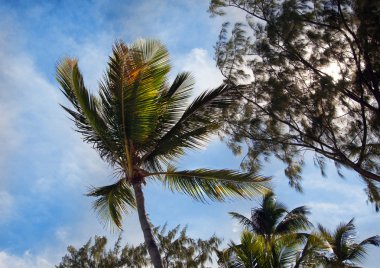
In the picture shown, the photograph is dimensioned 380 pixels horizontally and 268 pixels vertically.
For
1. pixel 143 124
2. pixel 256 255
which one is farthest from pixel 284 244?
pixel 143 124

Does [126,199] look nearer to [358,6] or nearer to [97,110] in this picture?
[97,110]

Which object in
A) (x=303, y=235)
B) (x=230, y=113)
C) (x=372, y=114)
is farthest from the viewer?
(x=303, y=235)

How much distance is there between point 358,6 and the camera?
31.0 ft

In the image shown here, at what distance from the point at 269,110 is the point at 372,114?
2375 mm

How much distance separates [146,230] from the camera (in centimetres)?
868

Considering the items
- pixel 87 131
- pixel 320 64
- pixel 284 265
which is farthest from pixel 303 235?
pixel 87 131

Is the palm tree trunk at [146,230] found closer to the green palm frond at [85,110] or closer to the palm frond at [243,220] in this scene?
the green palm frond at [85,110]

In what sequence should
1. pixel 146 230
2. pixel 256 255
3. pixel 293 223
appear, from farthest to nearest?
pixel 293 223 < pixel 256 255 < pixel 146 230

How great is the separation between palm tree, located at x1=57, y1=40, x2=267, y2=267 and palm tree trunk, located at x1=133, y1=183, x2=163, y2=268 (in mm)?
20

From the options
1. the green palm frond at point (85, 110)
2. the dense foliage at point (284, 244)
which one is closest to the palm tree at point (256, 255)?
the dense foliage at point (284, 244)

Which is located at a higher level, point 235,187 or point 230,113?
point 230,113

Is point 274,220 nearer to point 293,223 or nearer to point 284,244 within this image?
point 293,223

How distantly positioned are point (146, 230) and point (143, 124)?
6.94 feet

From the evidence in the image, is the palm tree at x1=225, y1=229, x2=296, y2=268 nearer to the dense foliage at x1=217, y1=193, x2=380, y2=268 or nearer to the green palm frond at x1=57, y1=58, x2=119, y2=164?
the dense foliage at x1=217, y1=193, x2=380, y2=268
